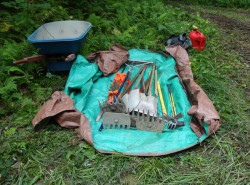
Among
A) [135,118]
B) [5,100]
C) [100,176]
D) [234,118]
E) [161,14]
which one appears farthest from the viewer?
[161,14]

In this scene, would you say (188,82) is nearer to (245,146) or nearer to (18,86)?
(245,146)

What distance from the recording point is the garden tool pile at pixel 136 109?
9.98 feet

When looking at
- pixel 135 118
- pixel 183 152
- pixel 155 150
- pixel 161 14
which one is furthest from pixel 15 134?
pixel 161 14

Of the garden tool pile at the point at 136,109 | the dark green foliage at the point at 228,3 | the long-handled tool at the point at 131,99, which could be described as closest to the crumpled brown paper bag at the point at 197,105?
the garden tool pile at the point at 136,109

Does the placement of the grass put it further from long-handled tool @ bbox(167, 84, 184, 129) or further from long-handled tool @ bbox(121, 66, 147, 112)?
long-handled tool @ bbox(121, 66, 147, 112)

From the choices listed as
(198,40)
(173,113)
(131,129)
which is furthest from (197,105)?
(198,40)

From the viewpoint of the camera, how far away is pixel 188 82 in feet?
12.5

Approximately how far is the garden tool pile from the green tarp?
6 centimetres

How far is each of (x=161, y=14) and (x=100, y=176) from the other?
16.4 feet

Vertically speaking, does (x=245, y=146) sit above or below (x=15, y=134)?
above

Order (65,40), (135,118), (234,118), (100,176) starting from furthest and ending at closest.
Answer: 1. (65,40)
2. (234,118)
3. (135,118)
4. (100,176)

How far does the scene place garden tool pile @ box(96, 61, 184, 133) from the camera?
3041mm

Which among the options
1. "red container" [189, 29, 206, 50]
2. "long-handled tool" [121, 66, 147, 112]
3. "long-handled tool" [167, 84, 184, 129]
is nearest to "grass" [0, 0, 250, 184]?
"long-handled tool" [167, 84, 184, 129]

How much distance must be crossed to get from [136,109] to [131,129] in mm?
228
